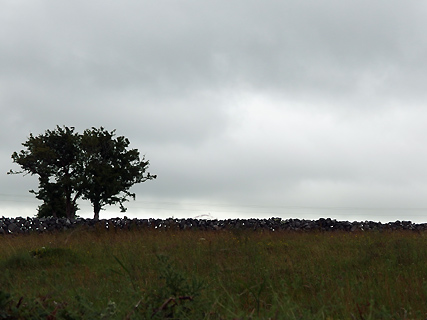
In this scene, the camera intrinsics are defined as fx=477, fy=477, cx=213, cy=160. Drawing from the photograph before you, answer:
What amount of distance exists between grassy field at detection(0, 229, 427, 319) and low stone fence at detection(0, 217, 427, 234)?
3206mm

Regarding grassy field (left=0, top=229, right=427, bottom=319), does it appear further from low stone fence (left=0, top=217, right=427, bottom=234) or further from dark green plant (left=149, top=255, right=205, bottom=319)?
low stone fence (left=0, top=217, right=427, bottom=234)

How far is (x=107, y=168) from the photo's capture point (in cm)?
3934

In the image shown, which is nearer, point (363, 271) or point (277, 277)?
point (277, 277)

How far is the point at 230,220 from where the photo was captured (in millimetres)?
21531

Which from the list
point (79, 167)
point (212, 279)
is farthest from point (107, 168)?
point (212, 279)

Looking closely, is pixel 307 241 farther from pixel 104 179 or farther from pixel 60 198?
pixel 60 198

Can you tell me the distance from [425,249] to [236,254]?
14.7 ft

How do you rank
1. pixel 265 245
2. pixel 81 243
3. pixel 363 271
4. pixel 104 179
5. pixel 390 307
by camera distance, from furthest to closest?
1. pixel 104 179
2. pixel 81 243
3. pixel 265 245
4. pixel 363 271
5. pixel 390 307

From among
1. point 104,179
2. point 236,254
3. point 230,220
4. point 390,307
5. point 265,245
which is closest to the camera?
point 390,307

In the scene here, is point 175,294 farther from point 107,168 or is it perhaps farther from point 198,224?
point 107,168

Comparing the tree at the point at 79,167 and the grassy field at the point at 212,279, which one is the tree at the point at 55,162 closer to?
the tree at the point at 79,167

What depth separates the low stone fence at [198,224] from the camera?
19.5 meters

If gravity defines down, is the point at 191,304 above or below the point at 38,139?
below

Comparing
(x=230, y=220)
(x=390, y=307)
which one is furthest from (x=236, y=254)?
(x=230, y=220)
